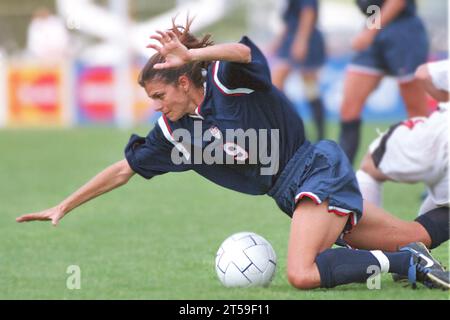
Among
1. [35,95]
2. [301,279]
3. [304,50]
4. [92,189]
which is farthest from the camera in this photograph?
[35,95]

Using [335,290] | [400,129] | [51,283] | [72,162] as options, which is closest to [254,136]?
[335,290]

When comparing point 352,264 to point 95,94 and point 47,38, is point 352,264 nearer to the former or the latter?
point 95,94

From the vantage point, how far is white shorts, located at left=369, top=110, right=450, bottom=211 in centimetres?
670

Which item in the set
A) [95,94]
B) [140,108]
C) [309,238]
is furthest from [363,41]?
[95,94]

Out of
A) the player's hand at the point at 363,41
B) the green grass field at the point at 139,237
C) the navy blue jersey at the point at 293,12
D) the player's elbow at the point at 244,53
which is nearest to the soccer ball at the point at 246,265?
the green grass field at the point at 139,237

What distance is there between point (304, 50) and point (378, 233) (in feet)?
21.6

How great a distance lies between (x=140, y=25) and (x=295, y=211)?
833 inches

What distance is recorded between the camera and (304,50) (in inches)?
484

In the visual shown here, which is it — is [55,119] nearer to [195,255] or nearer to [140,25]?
[140,25]

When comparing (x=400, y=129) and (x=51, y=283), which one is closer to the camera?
(x=51, y=283)

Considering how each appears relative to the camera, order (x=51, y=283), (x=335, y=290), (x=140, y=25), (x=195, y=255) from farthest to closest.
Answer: (x=140, y=25), (x=195, y=255), (x=51, y=283), (x=335, y=290)

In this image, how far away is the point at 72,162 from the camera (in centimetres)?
1295

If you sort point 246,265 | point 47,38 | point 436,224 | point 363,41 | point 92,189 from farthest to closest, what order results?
point 47,38 → point 363,41 → point 436,224 → point 92,189 → point 246,265

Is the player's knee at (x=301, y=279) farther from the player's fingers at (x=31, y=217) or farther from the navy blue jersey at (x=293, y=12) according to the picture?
the navy blue jersey at (x=293, y=12)
